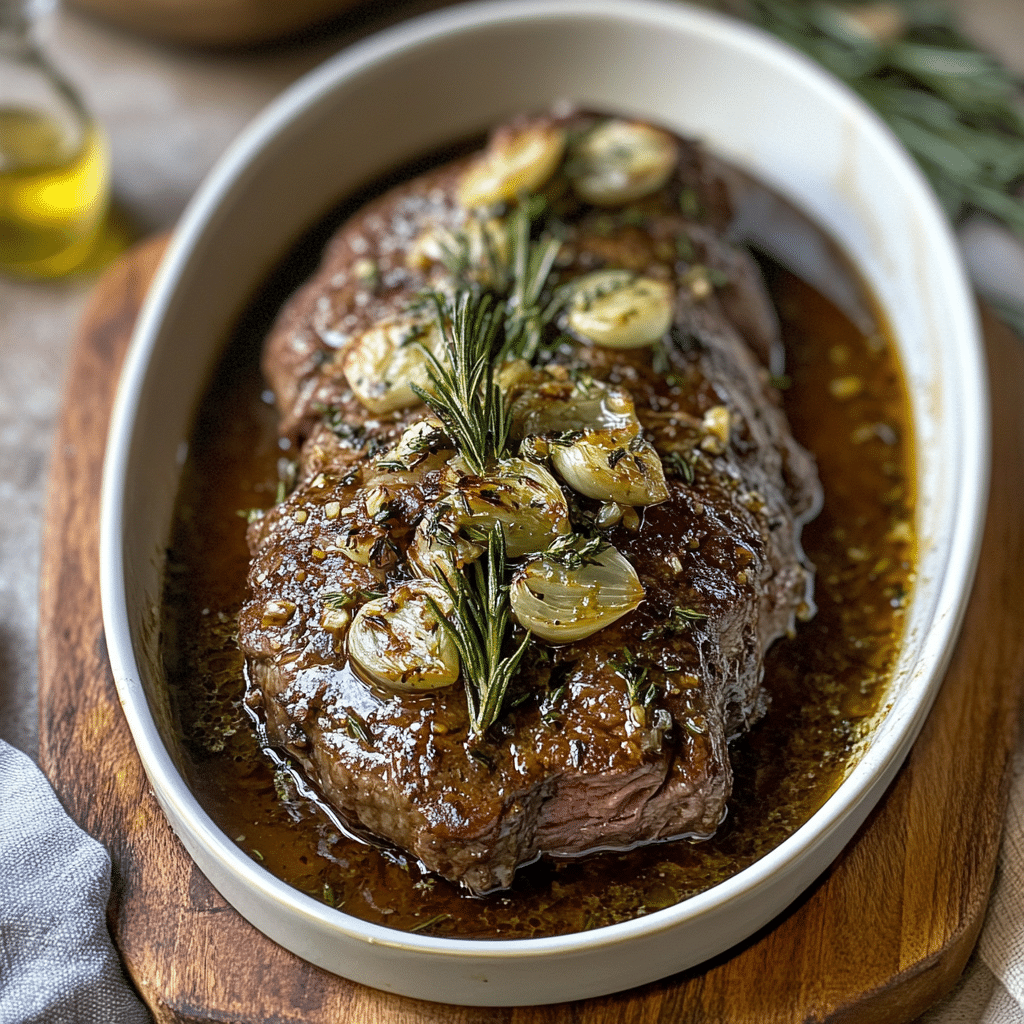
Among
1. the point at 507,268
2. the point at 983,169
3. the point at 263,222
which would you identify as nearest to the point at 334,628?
the point at 507,268

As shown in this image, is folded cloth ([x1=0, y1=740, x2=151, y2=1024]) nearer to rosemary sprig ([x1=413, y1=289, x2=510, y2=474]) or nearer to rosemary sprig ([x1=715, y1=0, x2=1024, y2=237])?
rosemary sprig ([x1=413, y1=289, x2=510, y2=474])

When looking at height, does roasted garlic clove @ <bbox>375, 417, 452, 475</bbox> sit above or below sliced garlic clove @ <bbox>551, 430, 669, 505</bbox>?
below

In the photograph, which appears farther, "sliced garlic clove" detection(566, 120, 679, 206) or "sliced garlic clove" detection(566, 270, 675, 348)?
"sliced garlic clove" detection(566, 120, 679, 206)

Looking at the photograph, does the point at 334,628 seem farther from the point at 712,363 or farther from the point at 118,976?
the point at 712,363

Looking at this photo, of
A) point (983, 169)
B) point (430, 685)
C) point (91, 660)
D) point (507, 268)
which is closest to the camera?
point (430, 685)

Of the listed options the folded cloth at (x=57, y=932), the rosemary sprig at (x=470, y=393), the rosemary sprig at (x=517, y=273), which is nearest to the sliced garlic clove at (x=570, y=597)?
the rosemary sprig at (x=470, y=393)

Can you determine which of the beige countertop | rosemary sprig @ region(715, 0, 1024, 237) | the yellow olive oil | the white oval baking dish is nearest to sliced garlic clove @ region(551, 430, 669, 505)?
the white oval baking dish

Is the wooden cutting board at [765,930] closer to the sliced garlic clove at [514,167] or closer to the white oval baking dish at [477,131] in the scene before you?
the white oval baking dish at [477,131]
